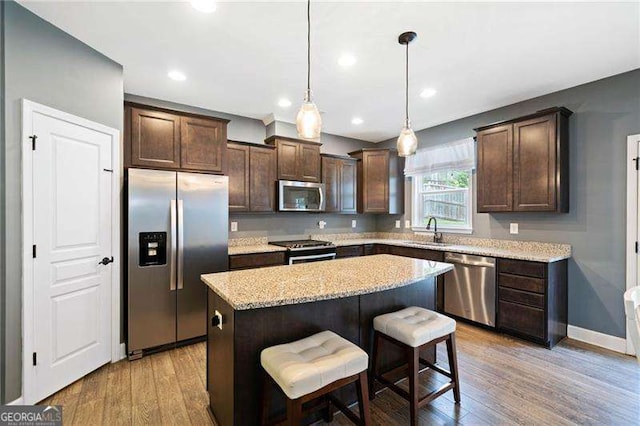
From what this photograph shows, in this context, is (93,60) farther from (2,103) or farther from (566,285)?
(566,285)

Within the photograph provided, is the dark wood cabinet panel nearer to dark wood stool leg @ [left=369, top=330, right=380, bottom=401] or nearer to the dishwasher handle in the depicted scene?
dark wood stool leg @ [left=369, top=330, right=380, bottom=401]

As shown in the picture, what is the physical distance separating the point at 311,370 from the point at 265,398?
433mm

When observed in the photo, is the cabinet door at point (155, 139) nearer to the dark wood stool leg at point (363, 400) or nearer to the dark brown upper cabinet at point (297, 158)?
the dark brown upper cabinet at point (297, 158)

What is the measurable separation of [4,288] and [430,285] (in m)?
3.12

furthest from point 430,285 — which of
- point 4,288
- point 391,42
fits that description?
point 4,288

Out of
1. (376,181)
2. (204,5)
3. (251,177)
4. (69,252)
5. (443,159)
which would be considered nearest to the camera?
(204,5)

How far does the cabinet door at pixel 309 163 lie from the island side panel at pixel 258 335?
9.23 feet

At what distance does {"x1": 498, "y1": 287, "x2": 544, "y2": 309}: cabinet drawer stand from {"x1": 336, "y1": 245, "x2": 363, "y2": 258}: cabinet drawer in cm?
199

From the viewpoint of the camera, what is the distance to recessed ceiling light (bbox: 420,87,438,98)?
134 inches

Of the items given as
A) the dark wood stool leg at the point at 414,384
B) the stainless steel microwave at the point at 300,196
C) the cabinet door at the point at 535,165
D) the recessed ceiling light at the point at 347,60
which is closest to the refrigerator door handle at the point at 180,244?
the stainless steel microwave at the point at 300,196

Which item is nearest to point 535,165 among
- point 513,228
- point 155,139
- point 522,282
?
point 513,228

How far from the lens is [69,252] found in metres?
2.37

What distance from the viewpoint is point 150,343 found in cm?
289

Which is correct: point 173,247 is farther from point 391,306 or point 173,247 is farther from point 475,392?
point 475,392
